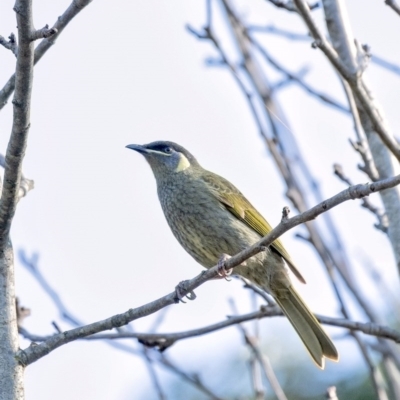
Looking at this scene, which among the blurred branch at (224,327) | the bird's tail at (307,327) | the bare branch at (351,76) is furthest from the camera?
the bird's tail at (307,327)

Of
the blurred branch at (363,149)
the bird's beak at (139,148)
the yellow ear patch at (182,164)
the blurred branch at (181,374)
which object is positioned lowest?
the blurred branch at (181,374)

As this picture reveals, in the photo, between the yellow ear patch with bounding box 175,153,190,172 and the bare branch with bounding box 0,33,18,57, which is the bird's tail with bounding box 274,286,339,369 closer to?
the yellow ear patch with bounding box 175,153,190,172

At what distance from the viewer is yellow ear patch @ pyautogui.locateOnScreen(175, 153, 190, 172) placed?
6389 millimetres

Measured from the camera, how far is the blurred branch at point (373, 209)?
4.59m

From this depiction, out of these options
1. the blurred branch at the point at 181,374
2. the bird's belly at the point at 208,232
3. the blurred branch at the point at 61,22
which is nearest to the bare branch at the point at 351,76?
the blurred branch at the point at 61,22

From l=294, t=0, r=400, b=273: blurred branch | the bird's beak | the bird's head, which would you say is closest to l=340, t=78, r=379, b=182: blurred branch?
l=294, t=0, r=400, b=273: blurred branch

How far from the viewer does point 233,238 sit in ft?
18.6

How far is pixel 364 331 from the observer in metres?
4.37

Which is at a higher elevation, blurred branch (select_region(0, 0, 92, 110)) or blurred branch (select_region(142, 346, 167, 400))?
blurred branch (select_region(0, 0, 92, 110))

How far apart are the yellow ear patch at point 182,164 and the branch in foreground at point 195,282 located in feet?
7.48

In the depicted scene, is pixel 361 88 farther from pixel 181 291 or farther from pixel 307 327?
pixel 307 327

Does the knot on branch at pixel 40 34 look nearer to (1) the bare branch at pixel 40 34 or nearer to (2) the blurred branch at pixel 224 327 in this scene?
(1) the bare branch at pixel 40 34

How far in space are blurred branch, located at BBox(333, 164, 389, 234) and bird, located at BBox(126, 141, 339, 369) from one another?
2.90 feet

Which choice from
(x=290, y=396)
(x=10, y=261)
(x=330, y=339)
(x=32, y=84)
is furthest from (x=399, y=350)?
(x=290, y=396)
